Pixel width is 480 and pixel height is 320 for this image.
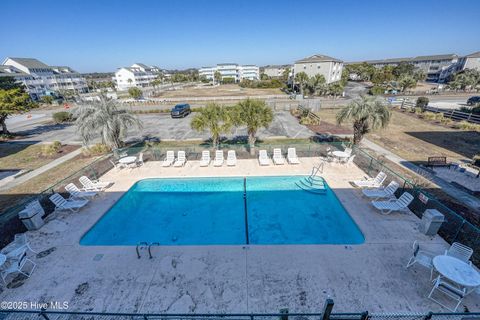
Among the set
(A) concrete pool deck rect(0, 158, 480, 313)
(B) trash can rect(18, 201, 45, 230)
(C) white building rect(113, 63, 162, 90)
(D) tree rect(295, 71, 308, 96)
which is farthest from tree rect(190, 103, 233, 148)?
(C) white building rect(113, 63, 162, 90)

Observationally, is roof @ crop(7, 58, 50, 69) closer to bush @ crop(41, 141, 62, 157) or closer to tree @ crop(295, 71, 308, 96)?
bush @ crop(41, 141, 62, 157)

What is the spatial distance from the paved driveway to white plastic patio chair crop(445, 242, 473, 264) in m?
15.2

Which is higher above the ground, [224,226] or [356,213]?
[356,213]

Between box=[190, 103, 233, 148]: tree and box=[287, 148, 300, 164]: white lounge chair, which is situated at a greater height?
box=[190, 103, 233, 148]: tree

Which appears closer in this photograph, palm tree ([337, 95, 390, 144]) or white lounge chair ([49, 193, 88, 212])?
white lounge chair ([49, 193, 88, 212])

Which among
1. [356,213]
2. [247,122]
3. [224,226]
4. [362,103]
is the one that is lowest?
[224,226]

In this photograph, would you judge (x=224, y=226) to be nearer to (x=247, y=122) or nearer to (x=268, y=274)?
(x=268, y=274)

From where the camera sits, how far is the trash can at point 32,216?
871cm

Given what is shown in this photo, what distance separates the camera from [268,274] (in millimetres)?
6766

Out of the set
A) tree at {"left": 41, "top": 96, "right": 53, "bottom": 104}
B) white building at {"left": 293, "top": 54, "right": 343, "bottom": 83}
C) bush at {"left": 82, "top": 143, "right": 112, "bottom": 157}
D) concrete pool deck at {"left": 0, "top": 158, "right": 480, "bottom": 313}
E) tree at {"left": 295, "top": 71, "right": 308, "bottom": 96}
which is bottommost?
concrete pool deck at {"left": 0, "top": 158, "right": 480, "bottom": 313}

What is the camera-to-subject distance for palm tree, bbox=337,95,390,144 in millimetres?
13430

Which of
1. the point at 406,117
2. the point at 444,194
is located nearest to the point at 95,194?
the point at 444,194

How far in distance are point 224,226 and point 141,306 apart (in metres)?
4.56

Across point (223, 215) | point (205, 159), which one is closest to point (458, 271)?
point (223, 215)
